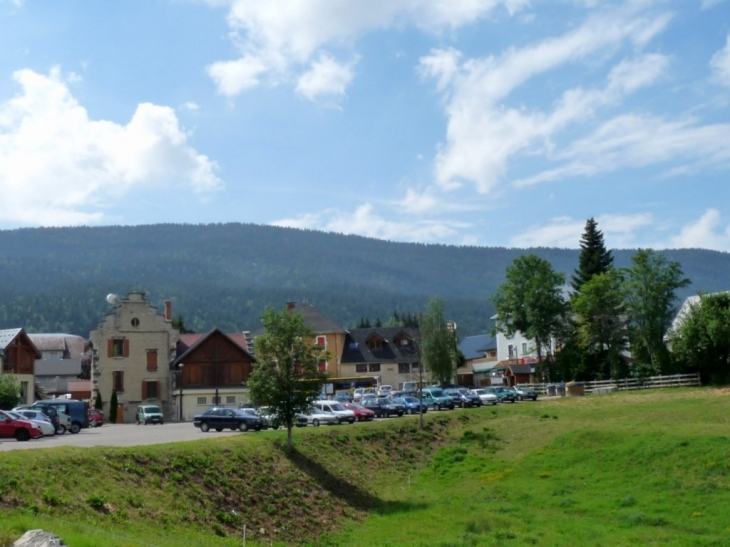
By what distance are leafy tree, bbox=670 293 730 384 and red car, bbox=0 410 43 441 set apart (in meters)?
51.2

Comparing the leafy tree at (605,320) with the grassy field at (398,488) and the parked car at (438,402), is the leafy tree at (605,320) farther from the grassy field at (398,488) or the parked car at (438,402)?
the grassy field at (398,488)

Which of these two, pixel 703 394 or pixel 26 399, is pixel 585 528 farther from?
pixel 26 399

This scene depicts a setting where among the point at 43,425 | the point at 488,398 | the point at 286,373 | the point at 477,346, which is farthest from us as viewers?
the point at 477,346

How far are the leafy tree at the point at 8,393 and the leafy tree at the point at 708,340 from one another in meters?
54.6

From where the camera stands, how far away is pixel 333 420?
55.2 meters

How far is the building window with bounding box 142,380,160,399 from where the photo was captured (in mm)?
77188

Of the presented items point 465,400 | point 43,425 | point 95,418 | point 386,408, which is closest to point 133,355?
point 95,418

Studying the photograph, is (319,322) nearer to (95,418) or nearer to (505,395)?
(505,395)

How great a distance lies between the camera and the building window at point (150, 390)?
253 ft

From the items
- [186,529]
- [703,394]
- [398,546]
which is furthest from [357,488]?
[703,394]

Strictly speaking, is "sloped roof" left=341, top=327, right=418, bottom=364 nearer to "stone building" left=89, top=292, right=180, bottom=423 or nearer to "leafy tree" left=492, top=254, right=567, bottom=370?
"leafy tree" left=492, top=254, right=567, bottom=370

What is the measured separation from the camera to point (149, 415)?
68625mm

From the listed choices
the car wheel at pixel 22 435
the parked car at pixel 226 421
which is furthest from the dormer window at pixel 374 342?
the car wheel at pixel 22 435

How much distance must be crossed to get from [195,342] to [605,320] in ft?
131
